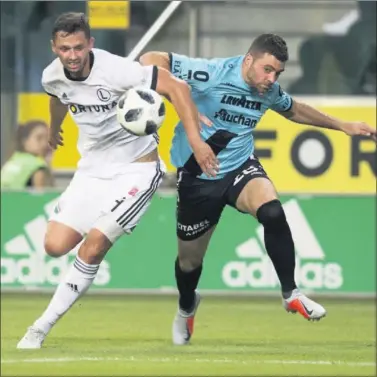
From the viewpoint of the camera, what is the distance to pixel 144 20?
15.5 meters

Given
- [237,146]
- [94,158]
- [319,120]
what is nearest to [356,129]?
[319,120]

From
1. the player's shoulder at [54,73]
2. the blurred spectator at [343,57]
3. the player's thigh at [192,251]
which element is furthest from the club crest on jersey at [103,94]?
the blurred spectator at [343,57]

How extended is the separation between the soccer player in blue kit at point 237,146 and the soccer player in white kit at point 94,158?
1.57ft

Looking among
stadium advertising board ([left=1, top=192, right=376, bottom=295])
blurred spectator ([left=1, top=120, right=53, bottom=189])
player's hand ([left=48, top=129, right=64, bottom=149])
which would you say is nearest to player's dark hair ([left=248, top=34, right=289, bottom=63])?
player's hand ([left=48, top=129, right=64, bottom=149])

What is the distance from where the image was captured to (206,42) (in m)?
15.9

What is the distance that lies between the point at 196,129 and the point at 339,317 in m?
4.48

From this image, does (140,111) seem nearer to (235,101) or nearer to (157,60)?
(157,60)

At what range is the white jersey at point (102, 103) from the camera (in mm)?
9805

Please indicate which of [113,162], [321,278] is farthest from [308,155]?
[113,162]

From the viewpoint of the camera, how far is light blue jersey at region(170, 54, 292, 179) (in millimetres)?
10500

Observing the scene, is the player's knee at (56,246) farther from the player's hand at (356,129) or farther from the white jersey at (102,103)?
the player's hand at (356,129)

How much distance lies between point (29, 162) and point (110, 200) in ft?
17.9

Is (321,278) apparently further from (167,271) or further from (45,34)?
(45,34)

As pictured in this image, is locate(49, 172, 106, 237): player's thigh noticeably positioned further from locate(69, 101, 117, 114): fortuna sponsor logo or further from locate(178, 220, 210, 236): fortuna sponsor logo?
locate(178, 220, 210, 236): fortuna sponsor logo
